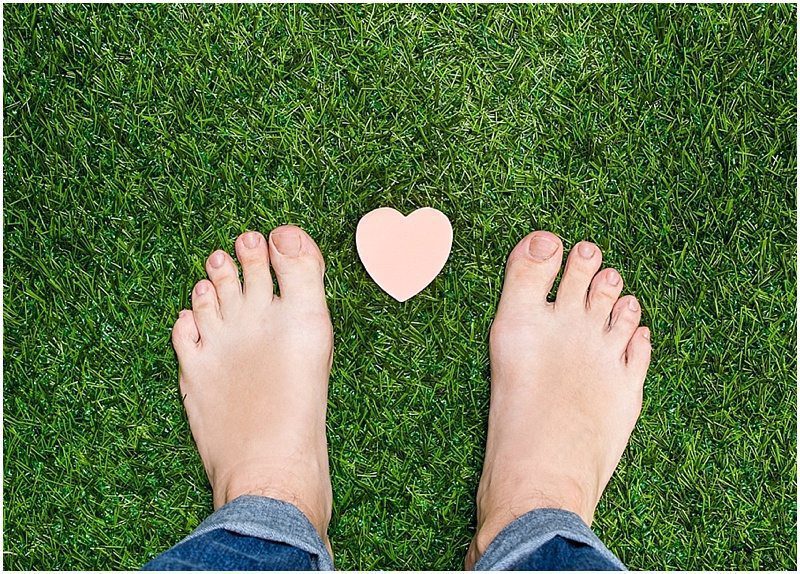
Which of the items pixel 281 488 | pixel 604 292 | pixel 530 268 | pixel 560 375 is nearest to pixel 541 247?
pixel 530 268

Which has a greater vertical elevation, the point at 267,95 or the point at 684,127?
the point at 267,95

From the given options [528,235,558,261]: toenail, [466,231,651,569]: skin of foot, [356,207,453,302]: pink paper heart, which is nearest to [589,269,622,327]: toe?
[466,231,651,569]: skin of foot

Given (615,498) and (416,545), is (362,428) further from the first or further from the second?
(615,498)

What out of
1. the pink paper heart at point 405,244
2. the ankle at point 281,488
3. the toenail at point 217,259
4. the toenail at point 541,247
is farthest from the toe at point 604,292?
the toenail at point 217,259

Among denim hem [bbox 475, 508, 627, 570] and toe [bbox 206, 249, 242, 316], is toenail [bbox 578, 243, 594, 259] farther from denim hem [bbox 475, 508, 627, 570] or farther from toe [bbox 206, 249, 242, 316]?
toe [bbox 206, 249, 242, 316]

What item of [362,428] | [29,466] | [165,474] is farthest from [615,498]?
[29,466]

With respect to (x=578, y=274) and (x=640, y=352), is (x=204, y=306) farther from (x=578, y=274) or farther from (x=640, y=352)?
(x=640, y=352)

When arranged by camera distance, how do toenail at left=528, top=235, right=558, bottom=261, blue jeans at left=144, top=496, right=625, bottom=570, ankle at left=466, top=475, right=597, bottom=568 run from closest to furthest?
blue jeans at left=144, top=496, right=625, bottom=570
ankle at left=466, top=475, right=597, bottom=568
toenail at left=528, top=235, right=558, bottom=261
